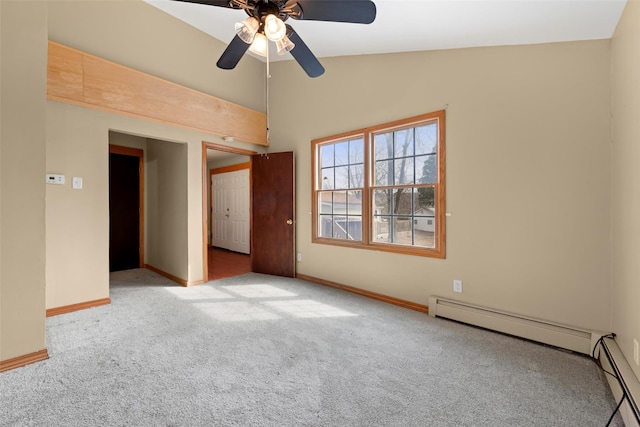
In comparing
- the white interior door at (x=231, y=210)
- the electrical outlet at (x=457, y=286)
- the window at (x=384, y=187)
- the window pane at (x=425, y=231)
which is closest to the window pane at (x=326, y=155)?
the window at (x=384, y=187)

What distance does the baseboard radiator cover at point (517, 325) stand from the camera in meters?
2.21

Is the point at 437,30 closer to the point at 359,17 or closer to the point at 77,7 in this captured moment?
the point at 359,17

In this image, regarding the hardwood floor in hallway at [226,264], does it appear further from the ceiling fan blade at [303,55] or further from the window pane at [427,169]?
the ceiling fan blade at [303,55]

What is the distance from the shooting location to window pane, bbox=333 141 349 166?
3910 mm

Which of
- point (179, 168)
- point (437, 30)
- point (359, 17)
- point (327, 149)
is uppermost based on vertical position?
point (437, 30)

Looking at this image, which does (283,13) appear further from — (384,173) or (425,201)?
(425,201)

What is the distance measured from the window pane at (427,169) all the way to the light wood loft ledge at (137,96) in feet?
8.66

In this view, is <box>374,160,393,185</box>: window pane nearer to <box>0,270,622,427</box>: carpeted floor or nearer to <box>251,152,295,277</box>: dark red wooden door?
<box>251,152,295,277</box>: dark red wooden door

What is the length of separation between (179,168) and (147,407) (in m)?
3.20

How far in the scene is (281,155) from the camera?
4441 millimetres

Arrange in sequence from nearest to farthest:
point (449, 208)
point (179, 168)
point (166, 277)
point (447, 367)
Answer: point (447, 367) < point (449, 208) < point (179, 168) < point (166, 277)

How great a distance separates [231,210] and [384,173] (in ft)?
14.6


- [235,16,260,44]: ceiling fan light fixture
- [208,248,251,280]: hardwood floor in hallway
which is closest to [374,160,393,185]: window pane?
[235,16,260,44]: ceiling fan light fixture

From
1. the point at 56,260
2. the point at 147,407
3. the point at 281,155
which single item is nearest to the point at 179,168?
the point at 281,155
